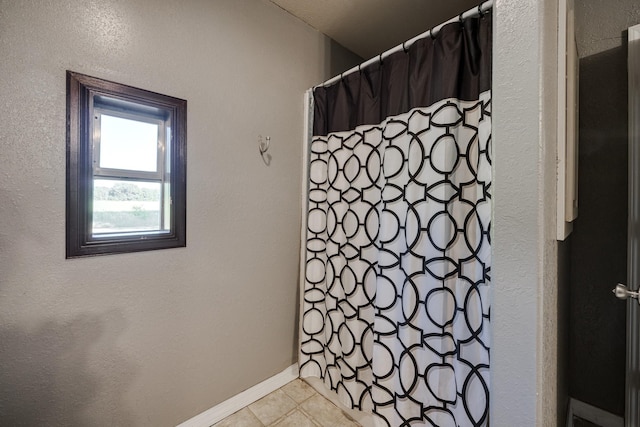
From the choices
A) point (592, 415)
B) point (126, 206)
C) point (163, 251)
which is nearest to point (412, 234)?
point (163, 251)

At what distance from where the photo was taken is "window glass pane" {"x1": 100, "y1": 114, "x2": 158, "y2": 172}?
111cm

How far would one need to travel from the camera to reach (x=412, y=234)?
1.17 metres

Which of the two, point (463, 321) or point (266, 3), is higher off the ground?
point (266, 3)

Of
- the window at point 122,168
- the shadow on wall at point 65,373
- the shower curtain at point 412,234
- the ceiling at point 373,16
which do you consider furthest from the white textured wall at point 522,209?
the shadow on wall at point 65,373

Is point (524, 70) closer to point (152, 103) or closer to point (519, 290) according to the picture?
point (519, 290)

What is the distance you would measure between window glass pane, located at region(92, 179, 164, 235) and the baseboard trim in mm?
2294

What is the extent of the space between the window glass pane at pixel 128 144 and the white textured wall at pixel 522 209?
4.51 ft

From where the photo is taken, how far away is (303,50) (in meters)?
1.76

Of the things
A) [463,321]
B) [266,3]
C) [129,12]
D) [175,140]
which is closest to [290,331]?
[463,321]

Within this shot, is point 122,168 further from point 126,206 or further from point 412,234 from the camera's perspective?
point 412,234

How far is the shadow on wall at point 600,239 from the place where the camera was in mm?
1304

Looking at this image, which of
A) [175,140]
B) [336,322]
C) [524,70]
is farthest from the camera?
[336,322]

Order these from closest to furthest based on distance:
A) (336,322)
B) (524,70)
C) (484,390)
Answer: (524,70) < (484,390) < (336,322)

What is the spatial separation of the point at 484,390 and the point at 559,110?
3.26 ft
